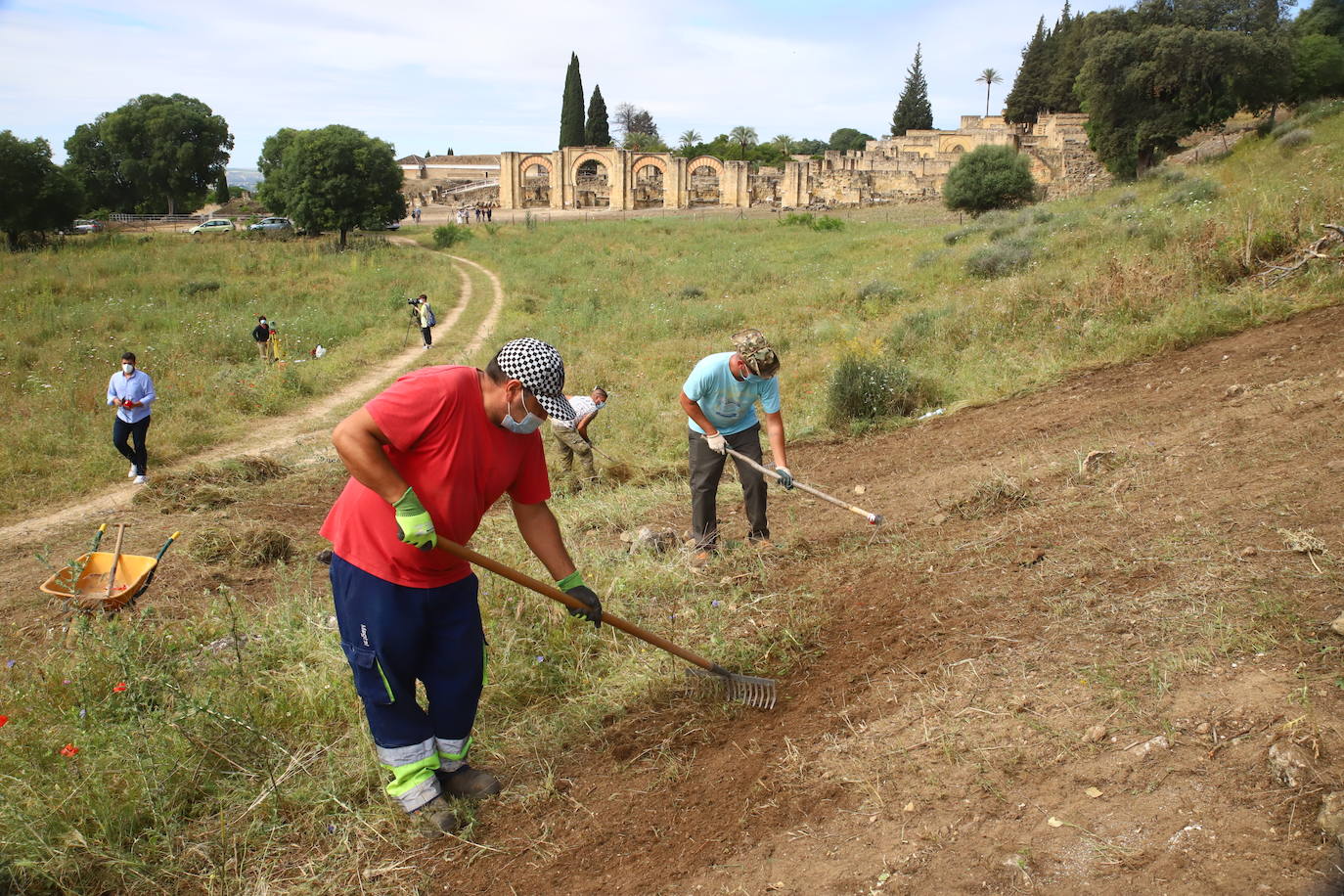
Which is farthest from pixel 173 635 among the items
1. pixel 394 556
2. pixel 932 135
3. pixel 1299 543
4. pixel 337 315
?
pixel 932 135

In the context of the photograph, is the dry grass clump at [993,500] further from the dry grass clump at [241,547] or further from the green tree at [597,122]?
the green tree at [597,122]

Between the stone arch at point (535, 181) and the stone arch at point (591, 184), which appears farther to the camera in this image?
the stone arch at point (535, 181)

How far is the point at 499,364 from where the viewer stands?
2.84 metres

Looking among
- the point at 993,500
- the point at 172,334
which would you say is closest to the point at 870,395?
the point at 993,500

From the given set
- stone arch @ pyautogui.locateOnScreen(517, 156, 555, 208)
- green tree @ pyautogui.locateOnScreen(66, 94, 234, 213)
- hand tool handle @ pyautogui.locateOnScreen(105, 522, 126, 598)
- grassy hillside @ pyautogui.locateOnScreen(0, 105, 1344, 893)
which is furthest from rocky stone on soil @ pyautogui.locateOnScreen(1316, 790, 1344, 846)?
stone arch @ pyautogui.locateOnScreen(517, 156, 555, 208)

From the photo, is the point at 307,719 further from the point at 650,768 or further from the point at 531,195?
the point at 531,195

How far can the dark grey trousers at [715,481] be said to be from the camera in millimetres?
5191

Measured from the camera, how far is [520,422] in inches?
112

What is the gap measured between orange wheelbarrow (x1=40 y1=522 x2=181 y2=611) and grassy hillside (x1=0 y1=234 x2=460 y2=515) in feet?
11.8

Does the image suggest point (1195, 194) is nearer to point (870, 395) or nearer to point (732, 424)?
point (870, 395)

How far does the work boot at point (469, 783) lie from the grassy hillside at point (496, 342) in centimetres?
13

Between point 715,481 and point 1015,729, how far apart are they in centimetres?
265

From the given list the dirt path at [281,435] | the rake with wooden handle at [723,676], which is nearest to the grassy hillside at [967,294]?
the dirt path at [281,435]

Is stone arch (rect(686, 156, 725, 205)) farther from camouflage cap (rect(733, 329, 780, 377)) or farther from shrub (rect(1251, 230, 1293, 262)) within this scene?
camouflage cap (rect(733, 329, 780, 377))
